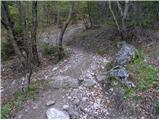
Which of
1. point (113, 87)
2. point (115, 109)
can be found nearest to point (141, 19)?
point (113, 87)

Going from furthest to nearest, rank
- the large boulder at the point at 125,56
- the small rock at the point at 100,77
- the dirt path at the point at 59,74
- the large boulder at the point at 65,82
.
→ the large boulder at the point at 125,56 < the small rock at the point at 100,77 < the large boulder at the point at 65,82 < the dirt path at the point at 59,74

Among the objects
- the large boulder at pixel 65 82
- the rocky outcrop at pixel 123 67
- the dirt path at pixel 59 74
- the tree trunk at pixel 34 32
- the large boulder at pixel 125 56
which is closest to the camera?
the dirt path at pixel 59 74

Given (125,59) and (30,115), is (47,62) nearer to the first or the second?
(125,59)

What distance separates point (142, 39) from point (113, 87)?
5955 mm

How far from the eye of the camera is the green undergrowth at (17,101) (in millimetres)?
9312

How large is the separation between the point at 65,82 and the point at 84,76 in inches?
37.1

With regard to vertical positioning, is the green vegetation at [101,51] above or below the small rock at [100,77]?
below

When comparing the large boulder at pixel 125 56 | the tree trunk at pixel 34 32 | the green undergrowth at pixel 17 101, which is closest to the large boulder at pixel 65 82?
the green undergrowth at pixel 17 101

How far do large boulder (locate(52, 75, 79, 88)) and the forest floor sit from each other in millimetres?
212

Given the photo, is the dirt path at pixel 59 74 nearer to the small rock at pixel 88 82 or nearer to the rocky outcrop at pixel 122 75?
the small rock at pixel 88 82

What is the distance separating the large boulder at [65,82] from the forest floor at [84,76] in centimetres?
21

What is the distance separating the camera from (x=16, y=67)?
13.6 meters

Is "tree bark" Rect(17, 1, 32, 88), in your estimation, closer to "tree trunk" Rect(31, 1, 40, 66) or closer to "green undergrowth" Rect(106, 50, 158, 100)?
"tree trunk" Rect(31, 1, 40, 66)

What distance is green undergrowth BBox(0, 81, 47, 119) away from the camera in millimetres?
9312
